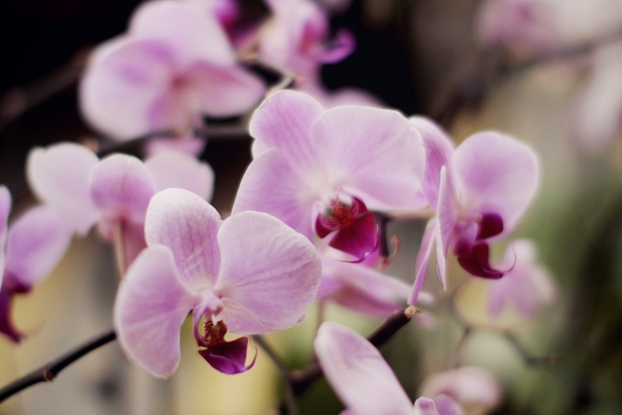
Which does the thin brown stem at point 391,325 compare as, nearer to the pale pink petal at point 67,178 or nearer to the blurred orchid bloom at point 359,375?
the blurred orchid bloom at point 359,375

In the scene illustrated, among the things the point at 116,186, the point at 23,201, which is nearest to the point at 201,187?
the point at 116,186

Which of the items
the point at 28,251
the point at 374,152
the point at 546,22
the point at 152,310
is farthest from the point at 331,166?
the point at 546,22

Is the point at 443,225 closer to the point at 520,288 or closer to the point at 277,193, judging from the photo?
the point at 277,193

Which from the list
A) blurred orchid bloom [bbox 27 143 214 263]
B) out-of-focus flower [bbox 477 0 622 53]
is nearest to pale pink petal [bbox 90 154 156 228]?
blurred orchid bloom [bbox 27 143 214 263]

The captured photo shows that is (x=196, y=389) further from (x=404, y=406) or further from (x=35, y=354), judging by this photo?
(x=404, y=406)

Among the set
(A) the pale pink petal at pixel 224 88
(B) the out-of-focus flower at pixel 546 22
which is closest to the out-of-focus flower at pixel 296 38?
(A) the pale pink petal at pixel 224 88
